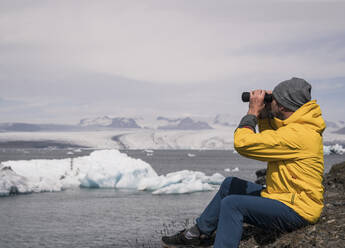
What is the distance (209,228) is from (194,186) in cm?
1790

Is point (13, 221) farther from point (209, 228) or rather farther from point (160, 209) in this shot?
point (209, 228)

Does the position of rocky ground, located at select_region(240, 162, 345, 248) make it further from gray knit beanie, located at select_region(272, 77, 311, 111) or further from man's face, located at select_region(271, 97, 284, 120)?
gray knit beanie, located at select_region(272, 77, 311, 111)

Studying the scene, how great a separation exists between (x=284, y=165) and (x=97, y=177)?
22107 mm

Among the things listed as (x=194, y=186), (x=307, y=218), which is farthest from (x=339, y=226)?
(x=194, y=186)

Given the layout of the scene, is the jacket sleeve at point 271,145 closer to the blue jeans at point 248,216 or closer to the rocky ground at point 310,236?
the blue jeans at point 248,216

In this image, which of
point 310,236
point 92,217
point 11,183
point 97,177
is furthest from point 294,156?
point 97,177

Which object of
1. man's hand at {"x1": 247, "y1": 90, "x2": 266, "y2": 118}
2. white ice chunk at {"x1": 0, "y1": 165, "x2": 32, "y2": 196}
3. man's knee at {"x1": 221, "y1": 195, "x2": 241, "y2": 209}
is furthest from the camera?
white ice chunk at {"x1": 0, "y1": 165, "x2": 32, "y2": 196}

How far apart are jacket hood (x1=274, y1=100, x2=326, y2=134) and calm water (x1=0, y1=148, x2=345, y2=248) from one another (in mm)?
5306

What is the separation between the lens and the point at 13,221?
14.5 meters

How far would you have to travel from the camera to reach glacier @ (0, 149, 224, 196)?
21781 mm

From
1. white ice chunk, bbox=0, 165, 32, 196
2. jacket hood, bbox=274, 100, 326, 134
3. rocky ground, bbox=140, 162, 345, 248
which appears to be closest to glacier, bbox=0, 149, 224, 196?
white ice chunk, bbox=0, 165, 32, 196

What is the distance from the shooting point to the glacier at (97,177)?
21.8 meters

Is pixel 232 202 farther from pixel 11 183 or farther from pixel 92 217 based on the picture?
pixel 11 183

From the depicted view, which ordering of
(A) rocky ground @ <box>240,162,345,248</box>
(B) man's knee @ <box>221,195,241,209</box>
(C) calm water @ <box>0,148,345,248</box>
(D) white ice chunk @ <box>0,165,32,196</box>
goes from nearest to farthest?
1. (B) man's knee @ <box>221,195,241,209</box>
2. (A) rocky ground @ <box>240,162,345,248</box>
3. (C) calm water @ <box>0,148,345,248</box>
4. (D) white ice chunk @ <box>0,165,32,196</box>
